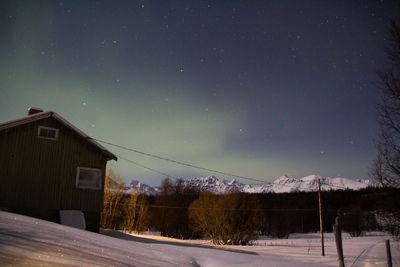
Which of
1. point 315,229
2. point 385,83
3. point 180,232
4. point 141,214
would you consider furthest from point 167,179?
point 385,83

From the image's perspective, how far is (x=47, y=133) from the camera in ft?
59.9

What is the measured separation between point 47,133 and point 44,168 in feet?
8.02

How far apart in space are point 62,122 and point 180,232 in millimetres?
46815

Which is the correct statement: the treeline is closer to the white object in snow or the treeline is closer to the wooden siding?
the white object in snow

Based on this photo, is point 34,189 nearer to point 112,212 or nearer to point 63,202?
point 63,202

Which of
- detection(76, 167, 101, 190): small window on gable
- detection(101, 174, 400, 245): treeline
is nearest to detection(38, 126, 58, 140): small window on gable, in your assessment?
detection(76, 167, 101, 190): small window on gable

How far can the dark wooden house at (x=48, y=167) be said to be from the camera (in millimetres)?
16578

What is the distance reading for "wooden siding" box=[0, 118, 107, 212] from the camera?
16.5 m

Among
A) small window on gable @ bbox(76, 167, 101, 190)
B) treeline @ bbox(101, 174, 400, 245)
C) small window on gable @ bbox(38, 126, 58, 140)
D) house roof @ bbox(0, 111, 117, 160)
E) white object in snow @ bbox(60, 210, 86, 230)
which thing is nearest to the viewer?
treeline @ bbox(101, 174, 400, 245)

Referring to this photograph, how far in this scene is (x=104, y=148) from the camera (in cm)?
1997

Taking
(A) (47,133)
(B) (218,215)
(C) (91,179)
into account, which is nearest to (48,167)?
(A) (47,133)

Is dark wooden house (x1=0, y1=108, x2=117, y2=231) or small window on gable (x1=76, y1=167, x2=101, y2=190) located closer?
dark wooden house (x1=0, y1=108, x2=117, y2=231)

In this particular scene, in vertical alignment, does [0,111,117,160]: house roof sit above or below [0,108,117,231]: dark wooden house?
above

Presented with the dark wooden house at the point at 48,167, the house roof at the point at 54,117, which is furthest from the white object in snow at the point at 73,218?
the house roof at the point at 54,117
